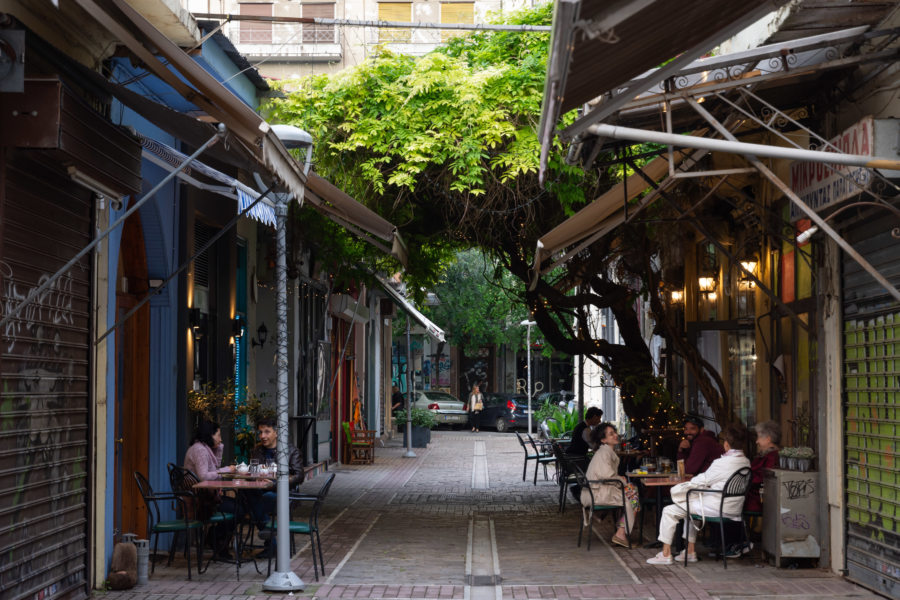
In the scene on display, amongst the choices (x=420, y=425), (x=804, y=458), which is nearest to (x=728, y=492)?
(x=804, y=458)

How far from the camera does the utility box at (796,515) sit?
33.2 feet

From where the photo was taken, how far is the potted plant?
10315 millimetres

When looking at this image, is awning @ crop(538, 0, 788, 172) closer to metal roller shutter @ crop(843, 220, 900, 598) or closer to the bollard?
metal roller shutter @ crop(843, 220, 900, 598)

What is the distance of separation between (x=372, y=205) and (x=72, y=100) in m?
6.99

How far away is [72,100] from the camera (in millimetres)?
7367

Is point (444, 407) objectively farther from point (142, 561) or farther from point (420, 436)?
point (142, 561)

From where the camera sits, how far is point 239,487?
33.4ft

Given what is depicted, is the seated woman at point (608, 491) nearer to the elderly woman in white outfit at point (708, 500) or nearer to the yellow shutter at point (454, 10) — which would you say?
the elderly woman in white outfit at point (708, 500)

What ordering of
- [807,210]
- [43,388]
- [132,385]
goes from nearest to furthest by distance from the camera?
[807,210]
[43,388]
[132,385]

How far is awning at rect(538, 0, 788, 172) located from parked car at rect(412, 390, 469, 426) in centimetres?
3109

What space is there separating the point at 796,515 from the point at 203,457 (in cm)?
572

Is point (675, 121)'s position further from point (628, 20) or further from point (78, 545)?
point (78, 545)

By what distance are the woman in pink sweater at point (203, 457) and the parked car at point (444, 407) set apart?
2595cm

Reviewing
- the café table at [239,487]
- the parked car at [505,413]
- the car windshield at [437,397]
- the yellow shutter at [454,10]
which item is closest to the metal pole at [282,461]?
the café table at [239,487]
